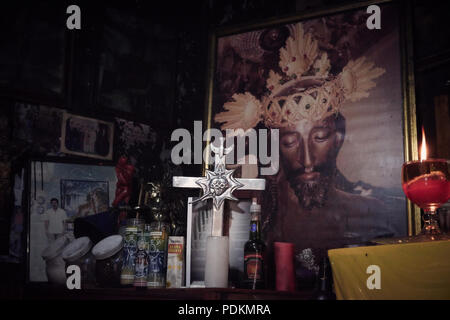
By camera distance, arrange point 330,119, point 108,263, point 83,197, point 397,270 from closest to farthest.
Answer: point 397,270 → point 108,263 → point 330,119 → point 83,197

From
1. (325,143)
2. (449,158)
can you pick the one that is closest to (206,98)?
(325,143)

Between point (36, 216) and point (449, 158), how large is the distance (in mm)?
1604

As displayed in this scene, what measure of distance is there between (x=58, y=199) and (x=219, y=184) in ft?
2.39

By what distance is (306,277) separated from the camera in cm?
179

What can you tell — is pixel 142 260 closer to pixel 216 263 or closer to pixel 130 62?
pixel 216 263

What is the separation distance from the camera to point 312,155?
1.90 metres

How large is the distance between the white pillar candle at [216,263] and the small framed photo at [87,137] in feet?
2.60

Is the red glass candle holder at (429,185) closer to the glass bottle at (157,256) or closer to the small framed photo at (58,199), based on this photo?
the glass bottle at (157,256)

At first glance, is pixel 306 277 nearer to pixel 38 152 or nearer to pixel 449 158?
pixel 449 158

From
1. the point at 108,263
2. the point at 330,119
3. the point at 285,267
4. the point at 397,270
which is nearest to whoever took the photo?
the point at 397,270

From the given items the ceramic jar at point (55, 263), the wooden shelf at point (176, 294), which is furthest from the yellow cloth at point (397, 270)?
the ceramic jar at point (55, 263)

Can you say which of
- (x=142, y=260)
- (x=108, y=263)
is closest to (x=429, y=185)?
(x=142, y=260)

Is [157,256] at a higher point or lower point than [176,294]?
higher

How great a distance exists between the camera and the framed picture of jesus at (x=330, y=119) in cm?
173
